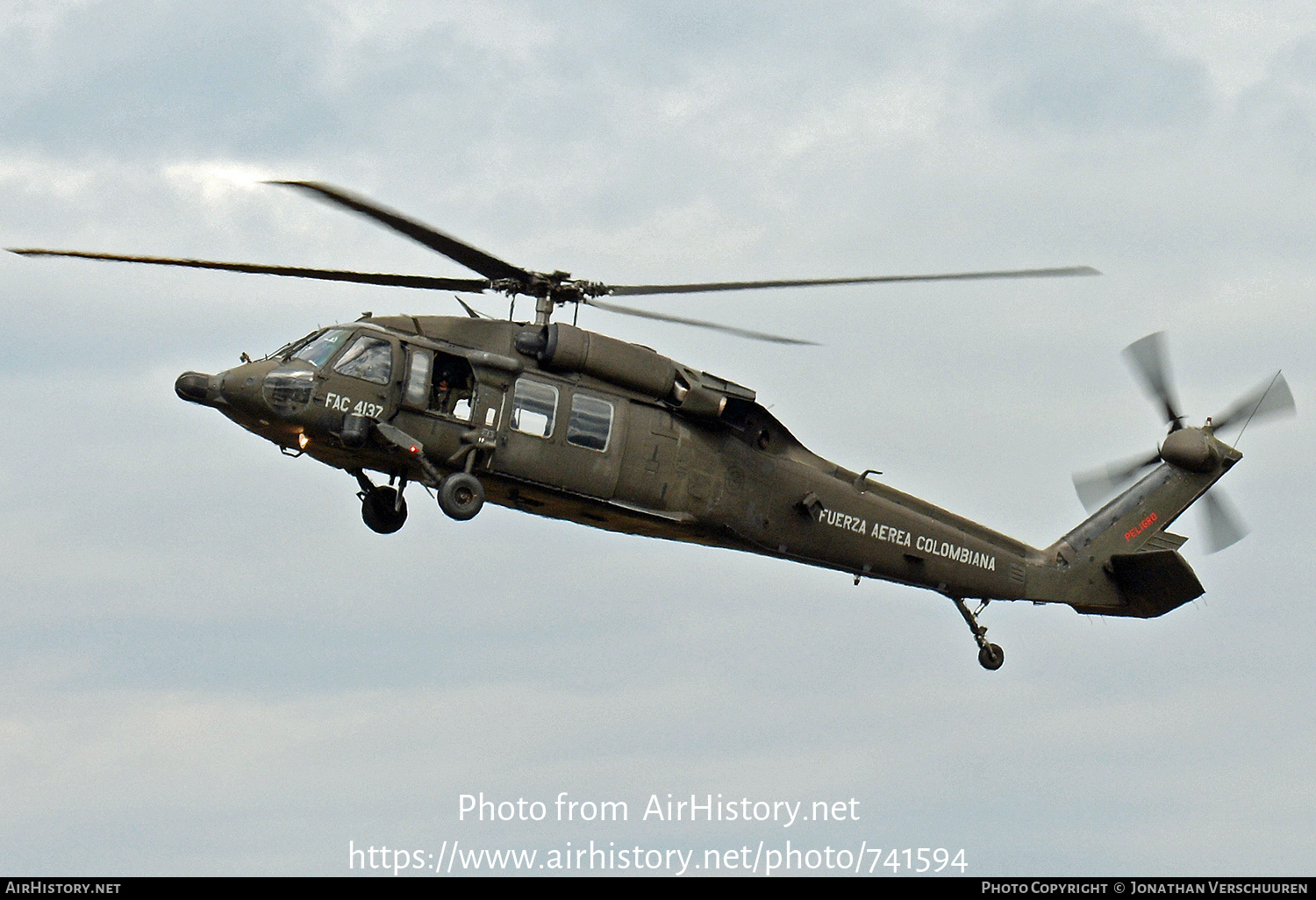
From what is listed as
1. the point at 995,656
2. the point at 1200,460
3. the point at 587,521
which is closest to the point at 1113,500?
the point at 1200,460

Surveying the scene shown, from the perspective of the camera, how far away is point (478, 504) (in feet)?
71.5

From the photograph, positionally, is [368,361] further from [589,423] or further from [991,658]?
[991,658]

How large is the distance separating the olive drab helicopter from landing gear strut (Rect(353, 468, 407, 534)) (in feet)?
0.10

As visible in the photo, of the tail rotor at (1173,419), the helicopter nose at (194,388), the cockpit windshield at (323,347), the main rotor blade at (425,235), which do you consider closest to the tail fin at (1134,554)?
the tail rotor at (1173,419)

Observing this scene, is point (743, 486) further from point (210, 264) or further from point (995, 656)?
point (210, 264)

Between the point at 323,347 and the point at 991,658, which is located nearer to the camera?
the point at 323,347

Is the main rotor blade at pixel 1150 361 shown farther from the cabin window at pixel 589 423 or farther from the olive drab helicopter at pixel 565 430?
the cabin window at pixel 589 423

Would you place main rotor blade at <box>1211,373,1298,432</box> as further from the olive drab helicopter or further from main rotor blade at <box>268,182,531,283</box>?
main rotor blade at <box>268,182,531,283</box>

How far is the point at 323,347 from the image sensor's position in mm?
21969

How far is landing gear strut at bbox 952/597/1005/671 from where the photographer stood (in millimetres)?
26547

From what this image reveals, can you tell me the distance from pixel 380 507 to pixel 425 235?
4923 mm

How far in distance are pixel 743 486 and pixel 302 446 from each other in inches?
261

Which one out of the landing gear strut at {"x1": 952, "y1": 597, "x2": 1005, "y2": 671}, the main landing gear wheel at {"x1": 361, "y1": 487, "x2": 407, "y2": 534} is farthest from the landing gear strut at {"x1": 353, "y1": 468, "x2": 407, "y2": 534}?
the landing gear strut at {"x1": 952, "y1": 597, "x2": 1005, "y2": 671}

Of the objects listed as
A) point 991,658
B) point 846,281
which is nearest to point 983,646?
point 991,658
